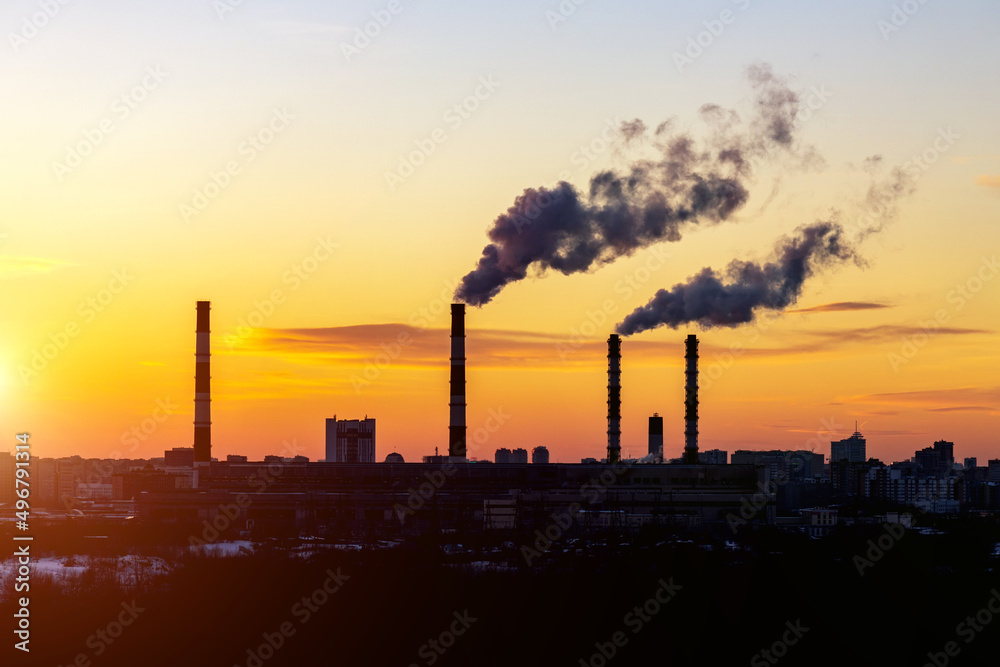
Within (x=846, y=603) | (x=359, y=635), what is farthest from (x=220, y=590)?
(x=846, y=603)

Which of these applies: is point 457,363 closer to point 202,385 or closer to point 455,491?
point 455,491

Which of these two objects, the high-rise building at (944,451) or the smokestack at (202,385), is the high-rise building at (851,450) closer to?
the high-rise building at (944,451)

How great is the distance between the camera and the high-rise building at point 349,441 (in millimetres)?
104125

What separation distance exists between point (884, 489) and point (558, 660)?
9800 cm

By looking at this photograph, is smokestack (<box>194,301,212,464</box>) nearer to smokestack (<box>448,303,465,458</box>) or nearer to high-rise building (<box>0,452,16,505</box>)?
smokestack (<box>448,303,465,458</box>)

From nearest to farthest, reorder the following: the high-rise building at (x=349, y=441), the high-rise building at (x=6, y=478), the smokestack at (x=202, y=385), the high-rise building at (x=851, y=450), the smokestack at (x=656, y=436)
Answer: the smokestack at (x=202, y=385) → the smokestack at (x=656, y=436) → the high-rise building at (x=6, y=478) → the high-rise building at (x=349, y=441) → the high-rise building at (x=851, y=450)

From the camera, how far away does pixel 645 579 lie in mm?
36531

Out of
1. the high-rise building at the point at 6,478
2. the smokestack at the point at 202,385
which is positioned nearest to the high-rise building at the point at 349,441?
the high-rise building at the point at 6,478

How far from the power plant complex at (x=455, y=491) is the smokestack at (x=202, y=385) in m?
0.05

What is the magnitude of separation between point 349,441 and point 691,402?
4117 centimetres

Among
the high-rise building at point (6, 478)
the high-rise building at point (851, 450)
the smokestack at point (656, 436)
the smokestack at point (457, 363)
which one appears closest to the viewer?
the smokestack at point (457, 363)

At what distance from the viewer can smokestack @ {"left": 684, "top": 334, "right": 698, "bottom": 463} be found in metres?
69.4

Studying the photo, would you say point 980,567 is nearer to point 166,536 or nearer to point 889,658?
point 889,658

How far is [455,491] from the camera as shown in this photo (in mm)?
67875
